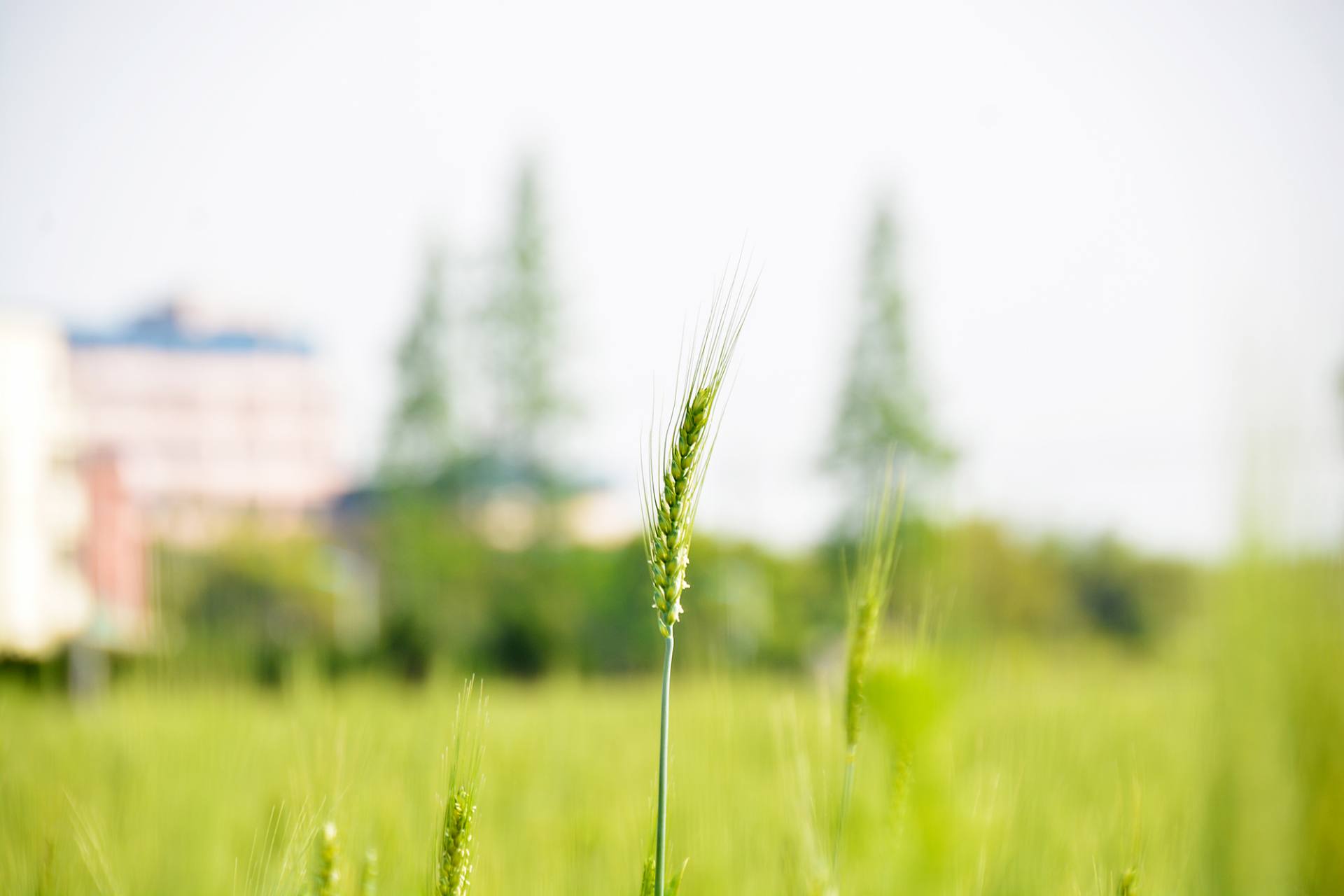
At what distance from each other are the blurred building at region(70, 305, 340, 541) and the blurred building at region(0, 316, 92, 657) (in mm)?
21547

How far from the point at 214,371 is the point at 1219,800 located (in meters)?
63.8

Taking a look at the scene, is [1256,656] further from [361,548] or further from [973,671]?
[361,548]

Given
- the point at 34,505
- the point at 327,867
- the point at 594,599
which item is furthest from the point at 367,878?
the point at 34,505

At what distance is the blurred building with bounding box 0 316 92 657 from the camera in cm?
2689

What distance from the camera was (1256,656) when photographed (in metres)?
1.47

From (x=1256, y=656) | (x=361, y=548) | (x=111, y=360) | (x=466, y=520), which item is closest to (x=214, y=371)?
(x=111, y=360)

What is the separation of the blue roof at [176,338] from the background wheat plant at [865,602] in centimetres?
6353

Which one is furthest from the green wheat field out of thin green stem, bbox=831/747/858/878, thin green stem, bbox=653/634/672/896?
thin green stem, bbox=653/634/672/896

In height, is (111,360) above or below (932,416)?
above

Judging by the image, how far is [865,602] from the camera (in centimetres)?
83

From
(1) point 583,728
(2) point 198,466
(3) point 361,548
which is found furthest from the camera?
(2) point 198,466

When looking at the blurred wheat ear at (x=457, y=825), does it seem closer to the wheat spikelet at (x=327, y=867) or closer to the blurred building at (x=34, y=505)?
the wheat spikelet at (x=327, y=867)

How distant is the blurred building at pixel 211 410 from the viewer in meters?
54.2

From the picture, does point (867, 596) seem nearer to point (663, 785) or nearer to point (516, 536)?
point (663, 785)
